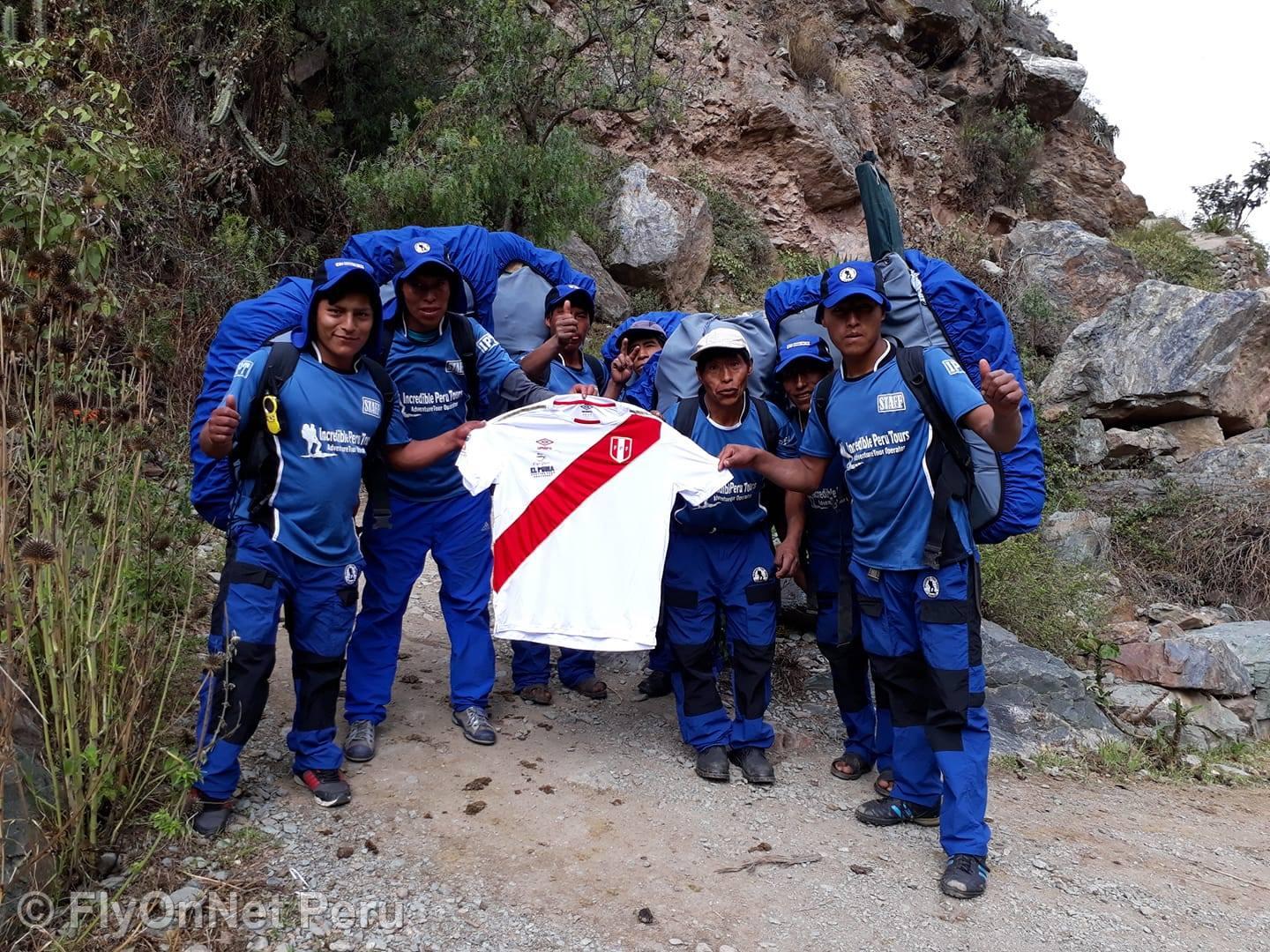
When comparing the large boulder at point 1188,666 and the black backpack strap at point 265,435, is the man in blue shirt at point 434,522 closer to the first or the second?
the black backpack strap at point 265,435

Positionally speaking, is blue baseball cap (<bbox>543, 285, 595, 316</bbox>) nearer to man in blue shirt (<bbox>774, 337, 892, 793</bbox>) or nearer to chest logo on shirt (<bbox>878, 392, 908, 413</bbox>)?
man in blue shirt (<bbox>774, 337, 892, 793</bbox>)

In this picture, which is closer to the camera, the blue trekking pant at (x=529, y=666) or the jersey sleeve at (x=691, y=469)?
the jersey sleeve at (x=691, y=469)

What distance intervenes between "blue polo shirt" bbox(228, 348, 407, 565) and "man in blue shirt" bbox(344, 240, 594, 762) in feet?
1.86

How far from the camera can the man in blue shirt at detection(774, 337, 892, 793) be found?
4.39 m

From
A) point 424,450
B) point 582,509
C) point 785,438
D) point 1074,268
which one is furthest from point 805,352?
point 1074,268

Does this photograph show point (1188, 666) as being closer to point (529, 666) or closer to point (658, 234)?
point (529, 666)

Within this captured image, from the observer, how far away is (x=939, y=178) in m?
18.9

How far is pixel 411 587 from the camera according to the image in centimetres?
442

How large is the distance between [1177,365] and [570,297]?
9.80 meters

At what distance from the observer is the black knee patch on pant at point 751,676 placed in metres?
4.37

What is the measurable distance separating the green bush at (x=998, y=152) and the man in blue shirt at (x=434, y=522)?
17769 mm

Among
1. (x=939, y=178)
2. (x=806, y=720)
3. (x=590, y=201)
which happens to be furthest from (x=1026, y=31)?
(x=806, y=720)

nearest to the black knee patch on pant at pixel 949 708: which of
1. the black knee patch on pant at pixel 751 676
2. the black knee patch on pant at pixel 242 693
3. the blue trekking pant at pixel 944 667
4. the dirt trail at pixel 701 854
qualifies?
the blue trekking pant at pixel 944 667

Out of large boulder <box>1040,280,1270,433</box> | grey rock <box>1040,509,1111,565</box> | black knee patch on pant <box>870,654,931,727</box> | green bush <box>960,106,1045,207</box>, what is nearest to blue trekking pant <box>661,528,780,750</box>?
black knee patch on pant <box>870,654,931,727</box>
